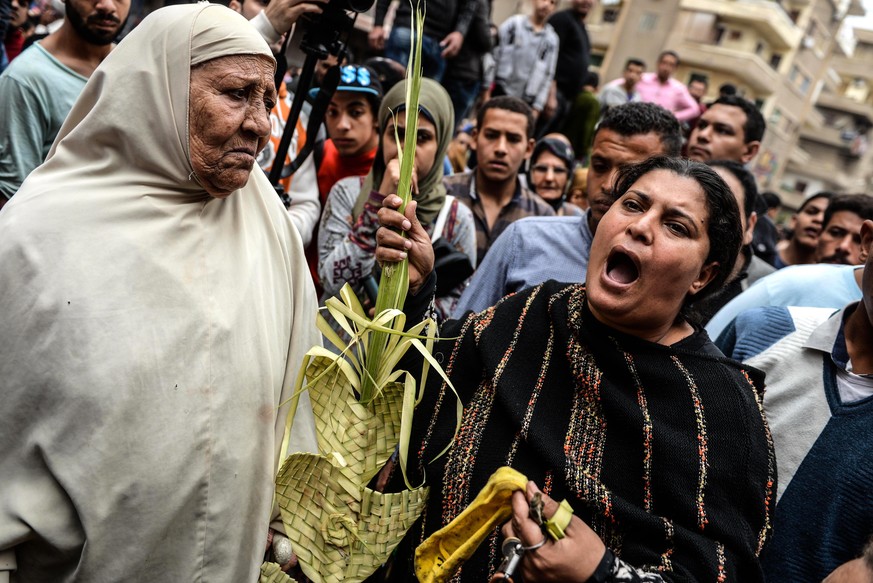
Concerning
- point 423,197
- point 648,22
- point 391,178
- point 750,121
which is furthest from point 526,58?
point 648,22

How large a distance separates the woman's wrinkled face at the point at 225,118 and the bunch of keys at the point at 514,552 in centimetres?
115

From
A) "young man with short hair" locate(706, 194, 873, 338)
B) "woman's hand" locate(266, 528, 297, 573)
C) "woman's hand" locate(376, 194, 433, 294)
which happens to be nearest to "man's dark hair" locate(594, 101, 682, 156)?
"young man with short hair" locate(706, 194, 873, 338)

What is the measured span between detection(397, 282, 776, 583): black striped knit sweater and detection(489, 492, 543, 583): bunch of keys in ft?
0.74

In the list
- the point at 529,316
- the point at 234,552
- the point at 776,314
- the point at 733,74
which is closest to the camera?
the point at 234,552

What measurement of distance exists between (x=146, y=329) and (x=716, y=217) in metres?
1.60

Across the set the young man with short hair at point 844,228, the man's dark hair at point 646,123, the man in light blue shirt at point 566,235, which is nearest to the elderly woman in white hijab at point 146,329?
the man in light blue shirt at point 566,235

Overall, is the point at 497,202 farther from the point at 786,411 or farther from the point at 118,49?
the point at 118,49

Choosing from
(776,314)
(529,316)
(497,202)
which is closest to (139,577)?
(529,316)

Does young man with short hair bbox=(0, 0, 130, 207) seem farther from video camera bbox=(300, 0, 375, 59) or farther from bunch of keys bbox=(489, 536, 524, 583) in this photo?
bunch of keys bbox=(489, 536, 524, 583)

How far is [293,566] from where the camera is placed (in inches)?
81.5

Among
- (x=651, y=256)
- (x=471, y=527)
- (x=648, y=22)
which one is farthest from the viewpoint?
(x=648, y=22)

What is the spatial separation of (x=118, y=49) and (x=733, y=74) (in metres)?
40.6

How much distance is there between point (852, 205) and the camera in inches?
187

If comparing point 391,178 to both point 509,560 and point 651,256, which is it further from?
point 509,560
